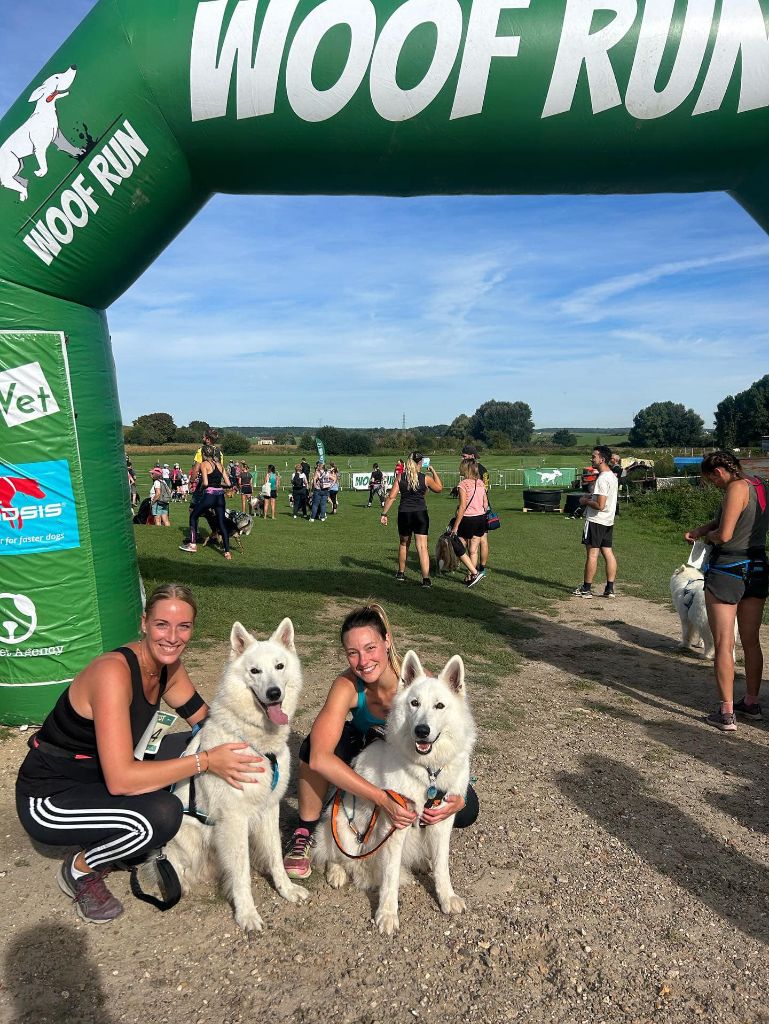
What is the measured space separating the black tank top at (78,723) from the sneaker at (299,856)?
1.15 m

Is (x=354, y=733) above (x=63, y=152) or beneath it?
beneath

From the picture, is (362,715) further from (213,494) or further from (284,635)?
(213,494)

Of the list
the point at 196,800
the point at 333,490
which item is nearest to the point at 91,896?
the point at 196,800

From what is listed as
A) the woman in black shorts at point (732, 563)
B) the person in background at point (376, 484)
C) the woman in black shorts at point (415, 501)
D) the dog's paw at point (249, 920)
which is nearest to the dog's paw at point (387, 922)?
the dog's paw at point (249, 920)

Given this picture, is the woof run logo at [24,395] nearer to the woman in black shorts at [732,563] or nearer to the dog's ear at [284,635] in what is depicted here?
the dog's ear at [284,635]

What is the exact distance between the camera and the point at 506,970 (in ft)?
9.43

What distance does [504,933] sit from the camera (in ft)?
10.2

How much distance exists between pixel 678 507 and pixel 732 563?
19.0 metres

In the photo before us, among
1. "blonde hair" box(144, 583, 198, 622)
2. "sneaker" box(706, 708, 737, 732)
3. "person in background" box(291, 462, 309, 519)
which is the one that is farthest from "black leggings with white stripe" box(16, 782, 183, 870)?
"person in background" box(291, 462, 309, 519)

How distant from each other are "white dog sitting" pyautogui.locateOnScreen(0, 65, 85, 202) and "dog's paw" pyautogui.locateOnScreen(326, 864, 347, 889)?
5013mm

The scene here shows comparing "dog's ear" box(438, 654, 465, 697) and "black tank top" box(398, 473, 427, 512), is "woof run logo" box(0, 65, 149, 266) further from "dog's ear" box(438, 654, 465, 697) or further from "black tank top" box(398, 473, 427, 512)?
"black tank top" box(398, 473, 427, 512)

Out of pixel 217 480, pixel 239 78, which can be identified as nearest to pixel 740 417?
pixel 217 480

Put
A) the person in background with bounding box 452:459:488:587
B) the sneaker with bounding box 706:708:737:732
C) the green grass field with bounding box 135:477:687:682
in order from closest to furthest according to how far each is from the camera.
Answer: the sneaker with bounding box 706:708:737:732 → the green grass field with bounding box 135:477:687:682 → the person in background with bounding box 452:459:488:587

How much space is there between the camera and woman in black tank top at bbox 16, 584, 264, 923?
117 inches
